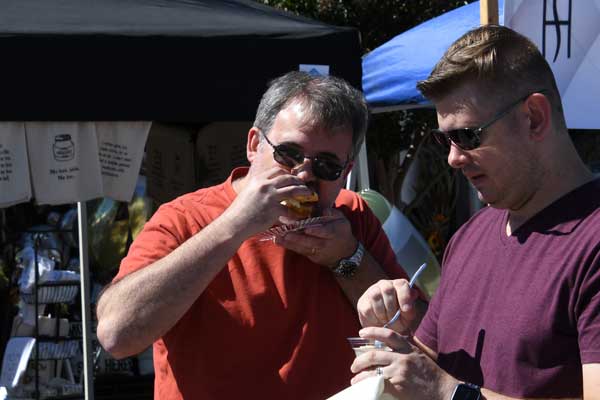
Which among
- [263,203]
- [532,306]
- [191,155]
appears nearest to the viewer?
[532,306]

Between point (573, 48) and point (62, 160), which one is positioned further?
point (62, 160)

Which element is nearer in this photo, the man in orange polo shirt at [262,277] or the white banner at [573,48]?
the man in orange polo shirt at [262,277]

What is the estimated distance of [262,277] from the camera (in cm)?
237

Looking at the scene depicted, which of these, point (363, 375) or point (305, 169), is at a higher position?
point (305, 169)

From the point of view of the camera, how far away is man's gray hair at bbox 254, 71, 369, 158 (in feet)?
7.82

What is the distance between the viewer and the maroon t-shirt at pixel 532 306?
178 cm

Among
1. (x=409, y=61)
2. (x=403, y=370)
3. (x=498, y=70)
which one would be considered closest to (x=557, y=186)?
(x=498, y=70)

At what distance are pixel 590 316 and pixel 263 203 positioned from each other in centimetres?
82

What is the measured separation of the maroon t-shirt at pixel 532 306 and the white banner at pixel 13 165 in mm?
2864

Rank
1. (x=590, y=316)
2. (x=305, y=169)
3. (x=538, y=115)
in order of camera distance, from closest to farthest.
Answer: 1. (x=590, y=316)
2. (x=538, y=115)
3. (x=305, y=169)

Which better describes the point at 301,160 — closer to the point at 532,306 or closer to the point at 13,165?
the point at 532,306

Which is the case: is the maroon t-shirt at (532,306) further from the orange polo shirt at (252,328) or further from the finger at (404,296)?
the orange polo shirt at (252,328)

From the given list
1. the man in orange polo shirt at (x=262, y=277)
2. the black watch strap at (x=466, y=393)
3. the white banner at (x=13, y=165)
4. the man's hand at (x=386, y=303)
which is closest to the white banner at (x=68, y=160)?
the white banner at (x=13, y=165)

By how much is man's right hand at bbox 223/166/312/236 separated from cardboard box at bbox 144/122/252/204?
354 cm
